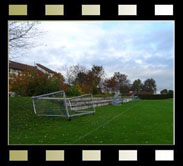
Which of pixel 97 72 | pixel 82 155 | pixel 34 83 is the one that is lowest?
pixel 82 155

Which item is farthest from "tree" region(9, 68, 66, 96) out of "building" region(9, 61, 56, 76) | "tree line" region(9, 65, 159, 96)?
"building" region(9, 61, 56, 76)

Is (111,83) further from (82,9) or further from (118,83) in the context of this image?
(82,9)

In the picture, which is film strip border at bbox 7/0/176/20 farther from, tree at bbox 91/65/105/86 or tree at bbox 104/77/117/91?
tree at bbox 104/77/117/91

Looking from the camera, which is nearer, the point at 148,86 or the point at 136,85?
the point at 136,85

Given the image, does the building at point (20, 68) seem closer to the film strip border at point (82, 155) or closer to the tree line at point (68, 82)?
the tree line at point (68, 82)

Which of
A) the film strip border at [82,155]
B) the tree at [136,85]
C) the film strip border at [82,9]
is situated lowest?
the film strip border at [82,155]

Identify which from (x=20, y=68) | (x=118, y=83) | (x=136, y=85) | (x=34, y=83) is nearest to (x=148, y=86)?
(x=136, y=85)

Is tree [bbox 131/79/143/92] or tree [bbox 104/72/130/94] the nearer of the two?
tree [bbox 104/72/130/94]

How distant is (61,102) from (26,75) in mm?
5410

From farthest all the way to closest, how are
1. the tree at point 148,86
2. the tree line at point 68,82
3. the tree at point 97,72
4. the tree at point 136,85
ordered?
the tree at point 148,86 < the tree at point 136,85 < the tree at point 97,72 < the tree line at point 68,82

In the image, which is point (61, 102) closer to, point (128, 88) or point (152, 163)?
point (152, 163)

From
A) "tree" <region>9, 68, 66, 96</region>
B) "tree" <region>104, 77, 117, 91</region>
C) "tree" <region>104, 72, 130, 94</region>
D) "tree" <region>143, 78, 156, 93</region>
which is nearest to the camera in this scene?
"tree" <region>9, 68, 66, 96</region>

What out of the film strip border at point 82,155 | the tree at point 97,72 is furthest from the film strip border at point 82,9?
the tree at point 97,72

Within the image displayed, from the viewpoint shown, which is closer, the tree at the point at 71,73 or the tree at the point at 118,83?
the tree at the point at 71,73
